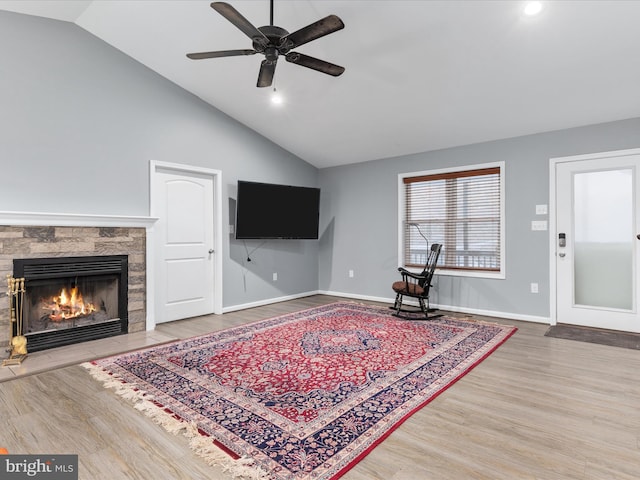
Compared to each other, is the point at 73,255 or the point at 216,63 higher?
the point at 216,63

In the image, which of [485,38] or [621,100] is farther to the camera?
[621,100]

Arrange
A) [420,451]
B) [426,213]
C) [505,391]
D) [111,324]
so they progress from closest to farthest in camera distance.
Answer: [420,451] < [505,391] < [111,324] < [426,213]

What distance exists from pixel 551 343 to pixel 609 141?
236 centimetres

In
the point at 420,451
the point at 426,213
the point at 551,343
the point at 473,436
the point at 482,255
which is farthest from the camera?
the point at 426,213

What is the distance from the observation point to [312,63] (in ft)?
9.53

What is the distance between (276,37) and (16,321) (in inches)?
127

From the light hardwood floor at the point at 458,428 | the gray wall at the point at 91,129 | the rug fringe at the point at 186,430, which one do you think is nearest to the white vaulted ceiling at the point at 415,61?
the gray wall at the point at 91,129

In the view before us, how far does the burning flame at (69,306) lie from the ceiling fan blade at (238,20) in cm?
306

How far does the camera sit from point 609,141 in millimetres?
4090

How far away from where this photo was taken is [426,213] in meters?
5.55

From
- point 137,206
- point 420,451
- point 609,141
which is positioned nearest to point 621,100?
point 609,141

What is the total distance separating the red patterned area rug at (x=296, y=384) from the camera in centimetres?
183

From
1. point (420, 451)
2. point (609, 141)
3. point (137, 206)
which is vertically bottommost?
point (420, 451)

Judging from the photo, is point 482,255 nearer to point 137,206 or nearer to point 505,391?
point 505,391
